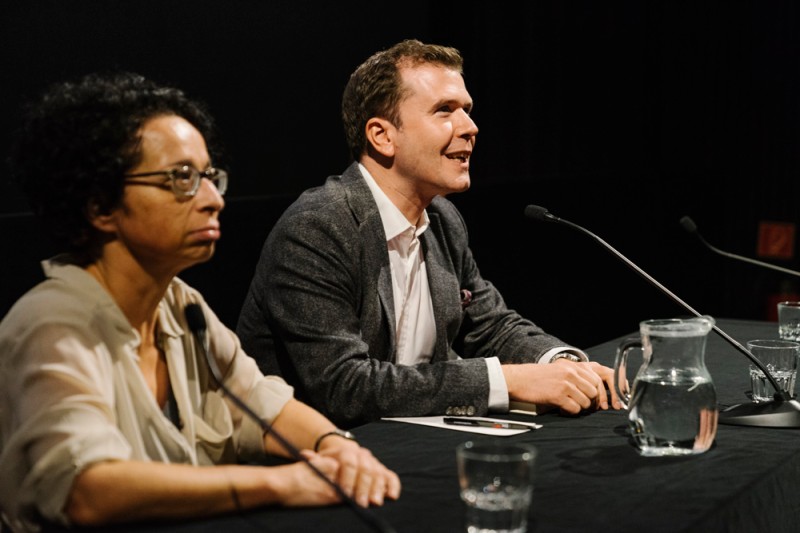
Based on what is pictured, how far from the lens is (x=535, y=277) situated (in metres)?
4.20

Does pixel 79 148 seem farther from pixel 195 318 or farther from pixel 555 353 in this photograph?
pixel 555 353

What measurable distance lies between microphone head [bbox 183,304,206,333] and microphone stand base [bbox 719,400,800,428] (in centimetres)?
95

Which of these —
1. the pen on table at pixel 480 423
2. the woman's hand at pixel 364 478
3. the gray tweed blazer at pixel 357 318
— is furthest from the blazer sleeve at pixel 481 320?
the woman's hand at pixel 364 478

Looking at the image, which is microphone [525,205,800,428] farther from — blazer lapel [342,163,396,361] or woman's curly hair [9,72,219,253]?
woman's curly hair [9,72,219,253]

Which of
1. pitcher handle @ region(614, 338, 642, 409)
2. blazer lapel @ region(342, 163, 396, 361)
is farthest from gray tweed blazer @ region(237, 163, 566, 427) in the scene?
pitcher handle @ region(614, 338, 642, 409)

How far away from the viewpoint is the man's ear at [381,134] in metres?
2.50

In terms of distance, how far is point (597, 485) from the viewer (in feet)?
5.30

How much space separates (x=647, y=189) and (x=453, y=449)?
3.27m

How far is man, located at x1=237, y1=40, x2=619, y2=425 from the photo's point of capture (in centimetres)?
208

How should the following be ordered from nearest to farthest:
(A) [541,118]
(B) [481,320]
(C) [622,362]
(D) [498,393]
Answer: (C) [622,362], (D) [498,393], (B) [481,320], (A) [541,118]

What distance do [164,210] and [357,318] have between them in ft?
2.49

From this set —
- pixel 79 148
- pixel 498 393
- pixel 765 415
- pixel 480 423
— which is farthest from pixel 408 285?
pixel 79 148

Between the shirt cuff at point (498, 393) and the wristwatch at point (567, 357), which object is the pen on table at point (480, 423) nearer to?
the shirt cuff at point (498, 393)

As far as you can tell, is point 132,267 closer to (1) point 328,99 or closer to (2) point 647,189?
(1) point 328,99
